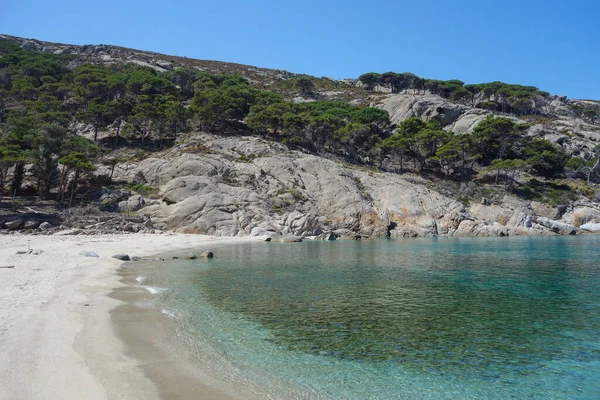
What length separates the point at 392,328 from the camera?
13.7m

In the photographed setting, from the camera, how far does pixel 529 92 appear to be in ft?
398

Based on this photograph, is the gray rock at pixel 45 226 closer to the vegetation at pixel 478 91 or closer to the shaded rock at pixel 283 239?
the shaded rock at pixel 283 239

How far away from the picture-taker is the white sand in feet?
26.5

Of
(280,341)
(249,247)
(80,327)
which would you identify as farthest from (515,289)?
(249,247)

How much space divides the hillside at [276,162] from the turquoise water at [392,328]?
3107 centimetres

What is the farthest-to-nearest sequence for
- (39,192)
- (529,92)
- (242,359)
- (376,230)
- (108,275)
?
(529,92), (376,230), (39,192), (108,275), (242,359)

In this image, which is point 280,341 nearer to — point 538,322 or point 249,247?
point 538,322

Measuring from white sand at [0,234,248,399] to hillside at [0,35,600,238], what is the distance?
29.4 m

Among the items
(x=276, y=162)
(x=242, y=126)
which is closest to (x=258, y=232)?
(x=276, y=162)

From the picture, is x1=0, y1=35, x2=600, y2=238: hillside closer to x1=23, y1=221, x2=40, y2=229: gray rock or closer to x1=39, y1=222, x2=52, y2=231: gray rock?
x1=23, y1=221, x2=40, y2=229: gray rock

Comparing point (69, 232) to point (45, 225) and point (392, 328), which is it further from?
point (392, 328)

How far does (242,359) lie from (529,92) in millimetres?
141086

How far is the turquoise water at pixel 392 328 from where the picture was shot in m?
9.42

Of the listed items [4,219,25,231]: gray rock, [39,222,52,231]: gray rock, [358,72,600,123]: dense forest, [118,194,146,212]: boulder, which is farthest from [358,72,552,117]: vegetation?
[4,219,25,231]: gray rock
